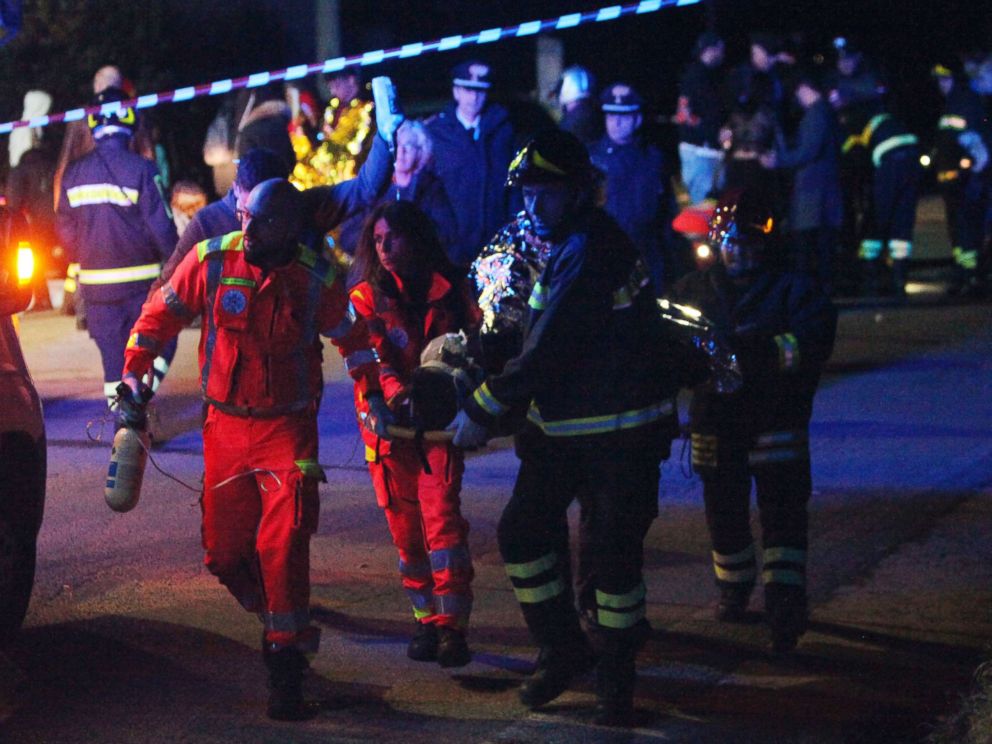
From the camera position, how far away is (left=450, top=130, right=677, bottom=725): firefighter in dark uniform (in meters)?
5.25

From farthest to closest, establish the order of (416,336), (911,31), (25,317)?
(911,31) → (25,317) → (416,336)

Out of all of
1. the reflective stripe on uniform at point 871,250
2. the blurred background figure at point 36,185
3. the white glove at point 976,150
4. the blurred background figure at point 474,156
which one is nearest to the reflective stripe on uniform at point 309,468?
the blurred background figure at point 474,156

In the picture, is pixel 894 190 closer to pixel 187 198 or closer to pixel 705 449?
pixel 187 198

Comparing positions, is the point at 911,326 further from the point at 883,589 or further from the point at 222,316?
the point at 222,316

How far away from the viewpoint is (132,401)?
541 centimetres

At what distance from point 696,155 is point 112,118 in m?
7.22

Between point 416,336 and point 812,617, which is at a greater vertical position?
point 416,336

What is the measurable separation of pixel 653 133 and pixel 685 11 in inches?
300

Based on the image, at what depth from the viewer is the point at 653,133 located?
20047 millimetres

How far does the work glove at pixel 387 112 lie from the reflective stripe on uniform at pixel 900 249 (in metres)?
9.06

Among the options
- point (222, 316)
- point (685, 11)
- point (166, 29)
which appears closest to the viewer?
point (222, 316)

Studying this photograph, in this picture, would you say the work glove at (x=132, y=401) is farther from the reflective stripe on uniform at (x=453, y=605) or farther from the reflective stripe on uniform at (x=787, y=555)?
the reflective stripe on uniform at (x=787, y=555)

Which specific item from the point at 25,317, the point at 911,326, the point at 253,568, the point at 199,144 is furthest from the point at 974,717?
the point at 199,144

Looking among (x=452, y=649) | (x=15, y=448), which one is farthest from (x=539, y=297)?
(x=15, y=448)
